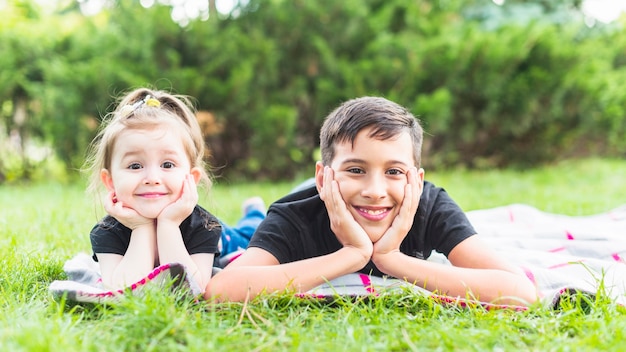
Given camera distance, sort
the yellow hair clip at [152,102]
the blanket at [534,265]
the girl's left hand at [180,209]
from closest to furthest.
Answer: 1. the blanket at [534,265]
2. the girl's left hand at [180,209]
3. the yellow hair clip at [152,102]

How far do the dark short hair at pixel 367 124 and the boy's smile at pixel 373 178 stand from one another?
0.10 feet

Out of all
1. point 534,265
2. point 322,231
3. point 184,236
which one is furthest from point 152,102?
point 534,265

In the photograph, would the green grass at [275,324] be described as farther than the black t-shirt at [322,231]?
No

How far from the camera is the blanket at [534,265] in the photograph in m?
2.10

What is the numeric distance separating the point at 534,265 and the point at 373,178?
1.09m

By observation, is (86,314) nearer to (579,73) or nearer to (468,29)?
(468,29)

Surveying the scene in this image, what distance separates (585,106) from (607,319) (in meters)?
6.44

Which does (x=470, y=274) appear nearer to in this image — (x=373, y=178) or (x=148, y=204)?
(x=373, y=178)

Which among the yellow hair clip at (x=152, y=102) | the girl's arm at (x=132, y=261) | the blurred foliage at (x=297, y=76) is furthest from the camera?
the blurred foliage at (x=297, y=76)

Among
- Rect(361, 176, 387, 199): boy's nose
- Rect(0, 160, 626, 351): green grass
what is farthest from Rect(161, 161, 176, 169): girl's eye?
Rect(361, 176, 387, 199): boy's nose

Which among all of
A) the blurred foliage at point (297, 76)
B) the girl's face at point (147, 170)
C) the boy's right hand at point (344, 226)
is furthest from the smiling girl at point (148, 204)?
the blurred foliage at point (297, 76)

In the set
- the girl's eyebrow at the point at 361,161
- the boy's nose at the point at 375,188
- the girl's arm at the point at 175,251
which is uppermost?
the girl's eyebrow at the point at 361,161

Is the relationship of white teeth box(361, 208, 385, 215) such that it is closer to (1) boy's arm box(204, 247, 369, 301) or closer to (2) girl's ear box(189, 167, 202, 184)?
(1) boy's arm box(204, 247, 369, 301)

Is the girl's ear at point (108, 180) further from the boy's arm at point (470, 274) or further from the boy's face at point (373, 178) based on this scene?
the boy's arm at point (470, 274)
